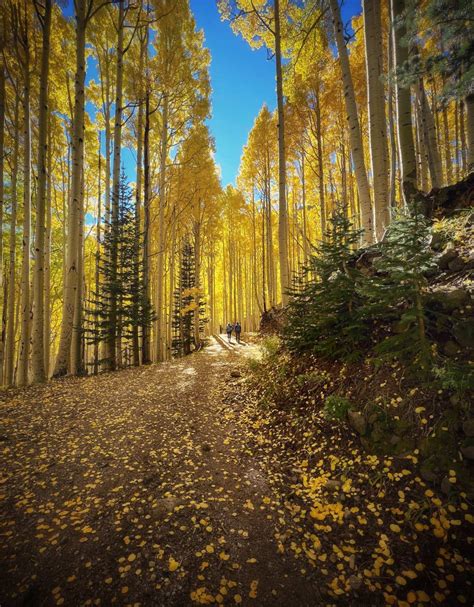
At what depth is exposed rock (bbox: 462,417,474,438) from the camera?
2.47 metres

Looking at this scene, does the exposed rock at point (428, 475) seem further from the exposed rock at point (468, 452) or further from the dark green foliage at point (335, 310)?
the dark green foliage at point (335, 310)

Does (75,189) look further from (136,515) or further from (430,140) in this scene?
(430,140)

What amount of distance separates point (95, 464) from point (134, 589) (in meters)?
1.70

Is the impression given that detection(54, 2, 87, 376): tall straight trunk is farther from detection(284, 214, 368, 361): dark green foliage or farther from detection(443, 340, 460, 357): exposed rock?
detection(443, 340, 460, 357): exposed rock

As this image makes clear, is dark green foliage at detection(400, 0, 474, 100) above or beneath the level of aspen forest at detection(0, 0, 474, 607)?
above

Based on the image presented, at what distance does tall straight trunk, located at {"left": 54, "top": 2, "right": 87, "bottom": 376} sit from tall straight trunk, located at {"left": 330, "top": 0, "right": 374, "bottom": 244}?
7.06 m

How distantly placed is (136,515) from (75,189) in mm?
8410

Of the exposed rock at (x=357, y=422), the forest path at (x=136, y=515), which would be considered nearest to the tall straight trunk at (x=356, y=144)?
the exposed rock at (x=357, y=422)

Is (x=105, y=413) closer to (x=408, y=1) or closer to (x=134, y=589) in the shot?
(x=134, y=589)

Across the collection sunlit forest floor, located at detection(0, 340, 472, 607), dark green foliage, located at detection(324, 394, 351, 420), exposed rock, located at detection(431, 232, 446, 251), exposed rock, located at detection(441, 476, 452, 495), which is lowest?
sunlit forest floor, located at detection(0, 340, 472, 607)

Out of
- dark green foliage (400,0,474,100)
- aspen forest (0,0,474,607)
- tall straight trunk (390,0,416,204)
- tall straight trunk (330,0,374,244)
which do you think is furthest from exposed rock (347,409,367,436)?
dark green foliage (400,0,474,100)

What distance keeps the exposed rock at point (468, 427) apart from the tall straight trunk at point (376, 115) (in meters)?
4.16

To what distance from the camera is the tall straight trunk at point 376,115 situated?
18.0ft

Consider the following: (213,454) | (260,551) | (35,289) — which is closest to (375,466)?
(260,551)
